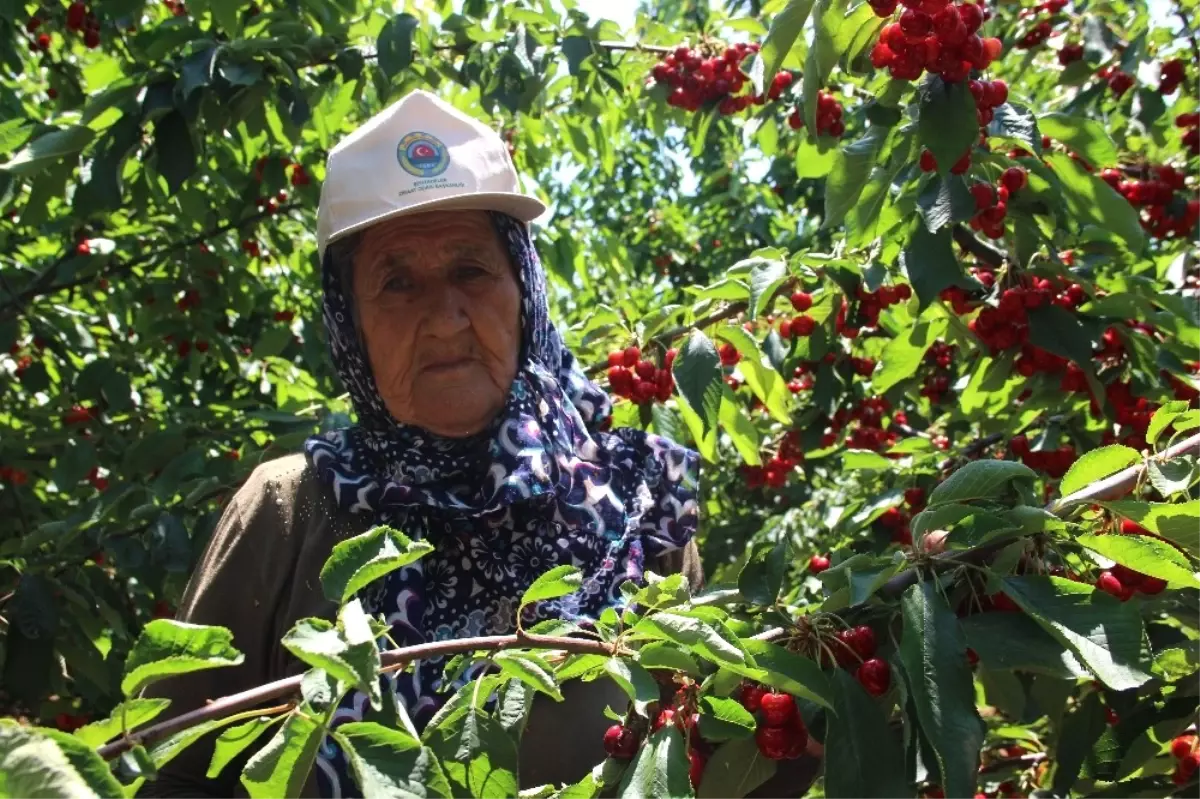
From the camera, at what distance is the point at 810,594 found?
2.30m

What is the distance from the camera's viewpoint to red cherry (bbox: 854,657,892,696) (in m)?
1.08

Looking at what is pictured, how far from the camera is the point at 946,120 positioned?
1462mm

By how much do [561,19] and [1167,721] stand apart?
2.28 meters

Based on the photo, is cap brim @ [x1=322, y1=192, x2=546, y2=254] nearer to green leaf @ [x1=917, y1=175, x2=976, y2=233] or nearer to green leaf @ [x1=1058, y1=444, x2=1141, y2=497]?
green leaf @ [x1=917, y1=175, x2=976, y2=233]

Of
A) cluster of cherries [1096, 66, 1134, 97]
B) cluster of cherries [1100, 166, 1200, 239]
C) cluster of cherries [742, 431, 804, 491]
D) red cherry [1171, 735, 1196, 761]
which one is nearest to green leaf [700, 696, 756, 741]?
red cherry [1171, 735, 1196, 761]

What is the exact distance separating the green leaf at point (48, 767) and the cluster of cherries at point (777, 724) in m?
0.64

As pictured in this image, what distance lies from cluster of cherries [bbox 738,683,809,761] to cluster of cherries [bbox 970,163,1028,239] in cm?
94

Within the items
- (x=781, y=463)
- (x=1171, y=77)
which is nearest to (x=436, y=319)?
(x=781, y=463)

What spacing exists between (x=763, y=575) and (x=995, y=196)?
36.6 inches

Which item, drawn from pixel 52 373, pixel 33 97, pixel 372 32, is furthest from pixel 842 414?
pixel 33 97

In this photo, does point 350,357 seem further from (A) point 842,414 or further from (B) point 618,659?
(A) point 842,414

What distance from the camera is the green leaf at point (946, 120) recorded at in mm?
1439

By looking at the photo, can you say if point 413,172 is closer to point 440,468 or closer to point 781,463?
point 440,468

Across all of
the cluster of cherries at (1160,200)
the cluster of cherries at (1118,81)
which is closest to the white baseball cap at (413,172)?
the cluster of cherries at (1160,200)
